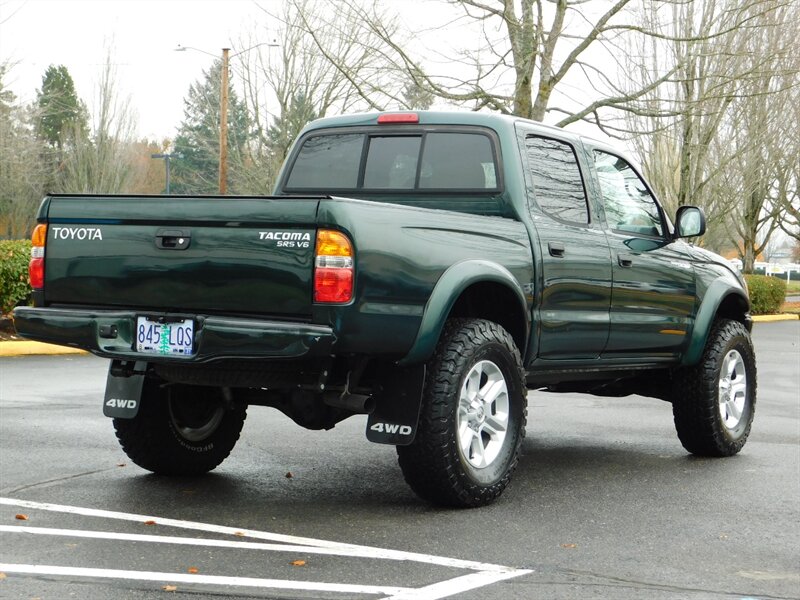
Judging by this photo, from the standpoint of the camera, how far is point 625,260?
717 centimetres

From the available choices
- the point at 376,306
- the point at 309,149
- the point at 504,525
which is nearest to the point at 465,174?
the point at 309,149

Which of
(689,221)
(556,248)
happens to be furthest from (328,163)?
(689,221)

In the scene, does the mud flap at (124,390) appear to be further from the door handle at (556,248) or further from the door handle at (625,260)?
the door handle at (625,260)

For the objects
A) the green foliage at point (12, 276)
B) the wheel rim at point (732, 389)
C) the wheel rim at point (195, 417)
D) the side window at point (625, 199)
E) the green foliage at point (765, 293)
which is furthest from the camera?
the green foliage at point (765, 293)

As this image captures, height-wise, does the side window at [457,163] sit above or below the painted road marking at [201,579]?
above

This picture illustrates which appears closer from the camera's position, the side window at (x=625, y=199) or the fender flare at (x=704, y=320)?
the side window at (x=625, y=199)

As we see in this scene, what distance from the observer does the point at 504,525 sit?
556cm

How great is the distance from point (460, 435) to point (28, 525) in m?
2.01

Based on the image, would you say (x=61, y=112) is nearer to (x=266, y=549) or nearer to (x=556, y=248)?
(x=556, y=248)

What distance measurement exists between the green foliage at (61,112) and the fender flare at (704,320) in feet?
155

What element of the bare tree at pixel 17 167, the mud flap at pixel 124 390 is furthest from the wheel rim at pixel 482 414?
the bare tree at pixel 17 167

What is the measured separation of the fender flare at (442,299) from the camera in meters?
5.42

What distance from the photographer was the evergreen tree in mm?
56447

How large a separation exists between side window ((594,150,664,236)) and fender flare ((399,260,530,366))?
5.98 ft
